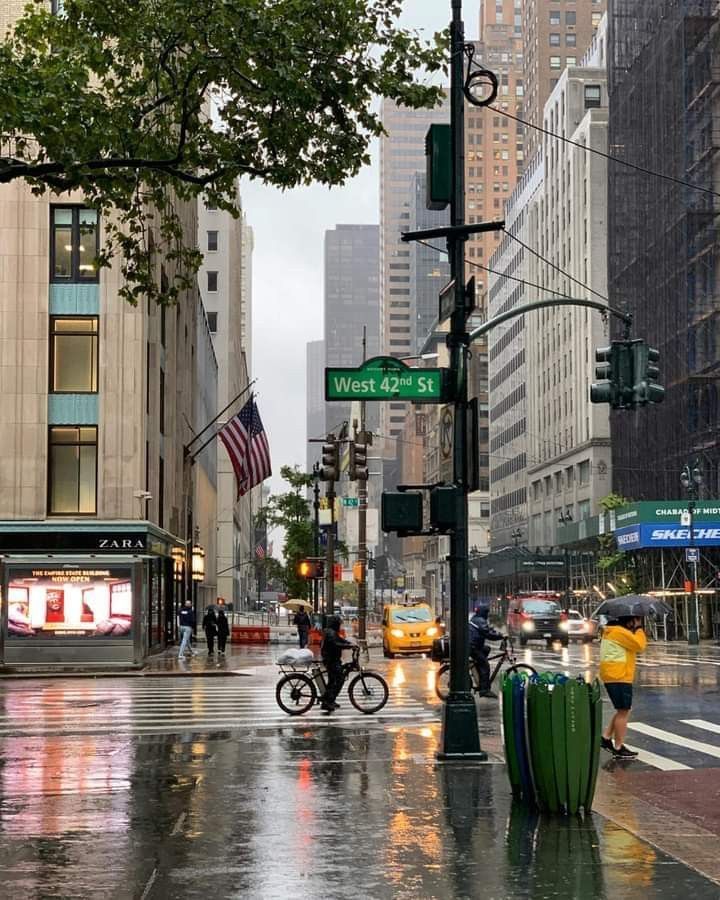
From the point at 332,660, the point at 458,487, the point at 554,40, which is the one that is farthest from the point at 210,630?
the point at 554,40

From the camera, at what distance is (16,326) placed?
39844 mm

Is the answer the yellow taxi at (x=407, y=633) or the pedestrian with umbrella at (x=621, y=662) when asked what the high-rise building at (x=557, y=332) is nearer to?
the yellow taxi at (x=407, y=633)

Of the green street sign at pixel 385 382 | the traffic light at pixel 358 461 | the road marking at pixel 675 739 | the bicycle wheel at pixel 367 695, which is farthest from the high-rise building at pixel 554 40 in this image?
the green street sign at pixel 385 382

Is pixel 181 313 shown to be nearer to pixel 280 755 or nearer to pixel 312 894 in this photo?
pixel 280 755

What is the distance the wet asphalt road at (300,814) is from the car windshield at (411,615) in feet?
66.9

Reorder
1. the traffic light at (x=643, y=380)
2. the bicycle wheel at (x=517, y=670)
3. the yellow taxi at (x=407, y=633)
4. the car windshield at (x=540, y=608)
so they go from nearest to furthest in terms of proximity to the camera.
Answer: the bicycle wheel at (x=517, y=670) < the traffic light at (x=643, y=380) < the yellow taxi at (x=407, y=633) < the car windshield at (x=540, y=608)

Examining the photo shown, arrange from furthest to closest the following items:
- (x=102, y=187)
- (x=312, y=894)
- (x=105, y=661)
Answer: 1. (x=105, y=661)
2. (x=102, y=187)
3. (x=312, y=894)

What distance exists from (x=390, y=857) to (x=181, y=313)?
50.3m

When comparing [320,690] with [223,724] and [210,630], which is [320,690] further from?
[210,630]

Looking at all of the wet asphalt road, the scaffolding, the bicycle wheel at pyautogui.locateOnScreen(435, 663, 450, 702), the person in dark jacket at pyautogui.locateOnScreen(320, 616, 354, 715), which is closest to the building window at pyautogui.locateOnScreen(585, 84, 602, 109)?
the scaffolding

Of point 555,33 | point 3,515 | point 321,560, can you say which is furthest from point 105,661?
point 555,33

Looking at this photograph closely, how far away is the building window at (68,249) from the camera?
40.5m

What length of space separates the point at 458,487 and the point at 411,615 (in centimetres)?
2872

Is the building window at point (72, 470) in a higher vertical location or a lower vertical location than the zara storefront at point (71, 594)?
higher
